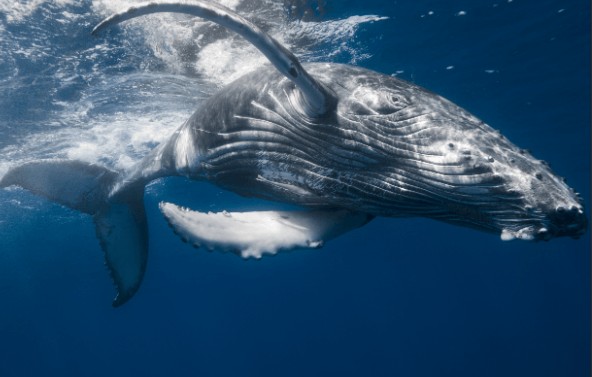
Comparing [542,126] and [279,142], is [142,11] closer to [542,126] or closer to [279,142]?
[279,142]

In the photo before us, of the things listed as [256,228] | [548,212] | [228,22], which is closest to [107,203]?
[256,228]

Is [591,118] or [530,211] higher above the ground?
[591,118]

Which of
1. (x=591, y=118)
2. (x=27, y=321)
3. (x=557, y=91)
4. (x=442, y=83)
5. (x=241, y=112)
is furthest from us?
(x=27, y=321)

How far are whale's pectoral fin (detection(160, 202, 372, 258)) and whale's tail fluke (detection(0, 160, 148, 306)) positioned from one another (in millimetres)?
3341

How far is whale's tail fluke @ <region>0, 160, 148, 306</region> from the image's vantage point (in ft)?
21.4

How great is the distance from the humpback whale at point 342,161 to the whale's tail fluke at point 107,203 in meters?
2.60

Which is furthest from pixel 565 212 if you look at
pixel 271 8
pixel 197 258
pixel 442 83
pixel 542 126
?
pixel 197 258

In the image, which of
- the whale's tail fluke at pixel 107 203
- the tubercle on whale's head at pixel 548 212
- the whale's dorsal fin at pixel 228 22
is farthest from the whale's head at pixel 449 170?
the whale's tail fluke at pixel 107 203

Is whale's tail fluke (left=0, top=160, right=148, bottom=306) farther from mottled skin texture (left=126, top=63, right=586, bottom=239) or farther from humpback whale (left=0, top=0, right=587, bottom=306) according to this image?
mottled skin texture (left=126, top=63, right=586, bottom=239)

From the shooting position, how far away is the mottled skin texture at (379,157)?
281cm

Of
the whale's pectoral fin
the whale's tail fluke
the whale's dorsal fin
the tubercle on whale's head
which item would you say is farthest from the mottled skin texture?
the whale's tail fluke

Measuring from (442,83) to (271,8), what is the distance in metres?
11.7

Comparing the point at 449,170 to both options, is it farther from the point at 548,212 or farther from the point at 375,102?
the point at 375,102

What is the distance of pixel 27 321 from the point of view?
7981 centimetres
